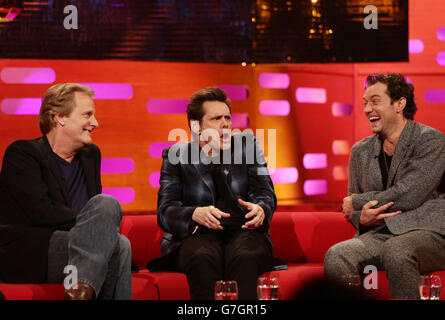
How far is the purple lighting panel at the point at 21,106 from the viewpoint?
13.0ft

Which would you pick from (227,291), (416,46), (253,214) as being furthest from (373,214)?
(416,46)

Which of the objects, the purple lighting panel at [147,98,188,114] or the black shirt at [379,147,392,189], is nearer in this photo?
the black shirt at [379,147,392,189]

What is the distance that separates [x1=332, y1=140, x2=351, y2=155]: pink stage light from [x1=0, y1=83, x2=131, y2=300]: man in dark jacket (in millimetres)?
2263

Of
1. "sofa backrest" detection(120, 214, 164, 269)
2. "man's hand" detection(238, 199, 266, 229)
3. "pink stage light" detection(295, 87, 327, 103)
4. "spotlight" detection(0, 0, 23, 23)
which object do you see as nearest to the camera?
"man's hand" detection(238, 199, 266, 229)

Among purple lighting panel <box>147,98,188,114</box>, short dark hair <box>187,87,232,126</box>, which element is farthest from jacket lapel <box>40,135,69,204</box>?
purple lighting panel <box>147,98,188,114</box>

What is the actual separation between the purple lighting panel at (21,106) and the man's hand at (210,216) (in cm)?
166

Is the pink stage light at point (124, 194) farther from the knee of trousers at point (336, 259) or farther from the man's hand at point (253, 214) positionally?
the knee of trousers at point (336, 259)

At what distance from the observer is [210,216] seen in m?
2.94

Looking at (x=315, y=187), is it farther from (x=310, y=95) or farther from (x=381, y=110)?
(x=381, y=110)

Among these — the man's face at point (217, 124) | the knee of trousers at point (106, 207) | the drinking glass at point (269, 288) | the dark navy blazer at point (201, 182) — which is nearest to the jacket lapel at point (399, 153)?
the dark navy blazer at point (201, 182)

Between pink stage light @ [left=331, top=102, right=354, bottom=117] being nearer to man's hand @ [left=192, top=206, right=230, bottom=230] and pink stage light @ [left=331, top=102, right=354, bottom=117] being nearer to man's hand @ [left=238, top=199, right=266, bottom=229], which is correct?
man's hand @ [left=238, top=199, right=266, bottom=229]

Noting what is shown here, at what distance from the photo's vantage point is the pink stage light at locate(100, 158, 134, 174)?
4.14 metres

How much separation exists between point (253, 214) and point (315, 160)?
1.77 meters

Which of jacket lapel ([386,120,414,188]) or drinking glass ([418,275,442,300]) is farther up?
jacket lapel ([386,120,414,188])
